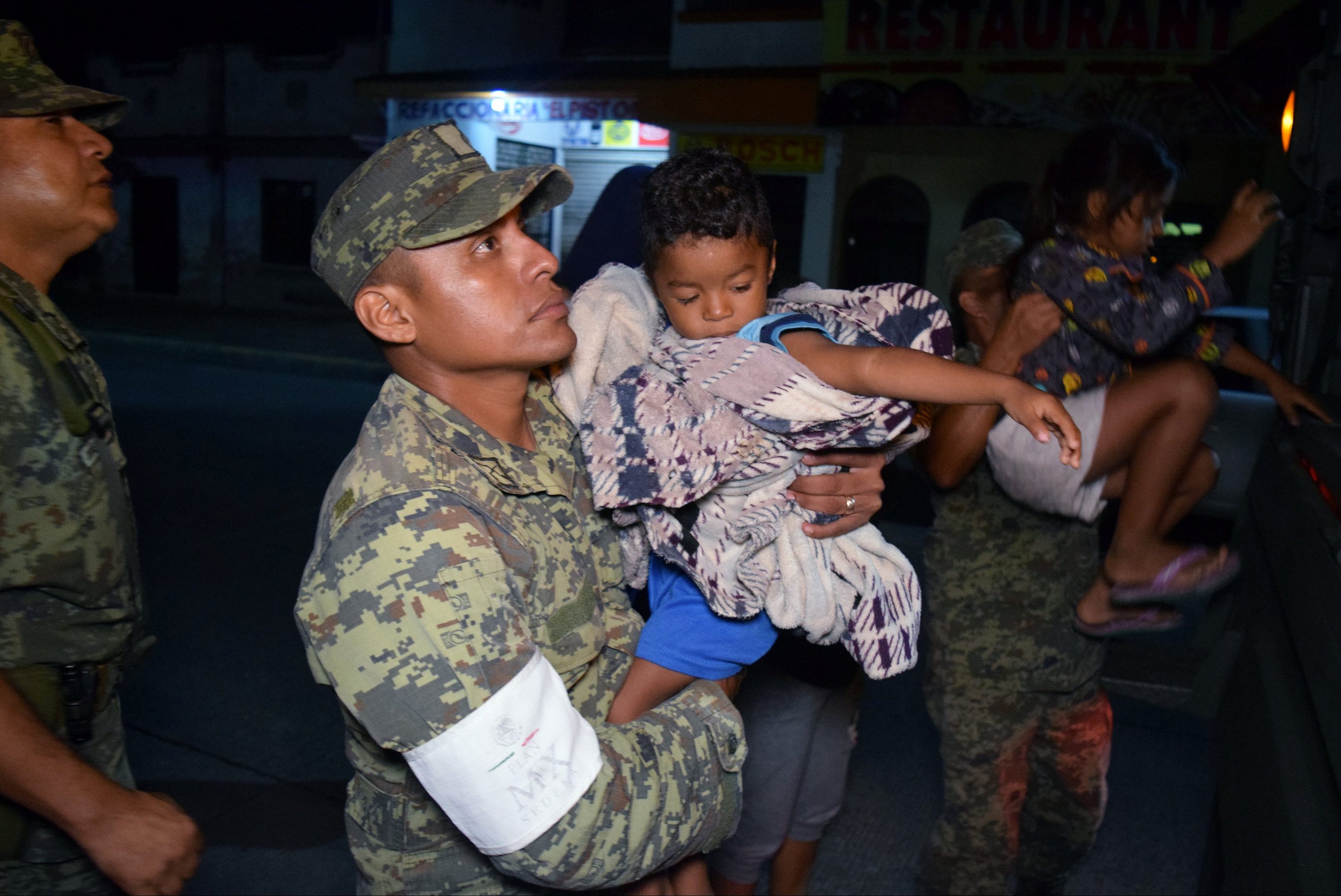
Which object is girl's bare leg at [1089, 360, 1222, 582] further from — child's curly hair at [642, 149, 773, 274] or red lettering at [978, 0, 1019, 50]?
red lettering at [978, 0, 1019, 50]

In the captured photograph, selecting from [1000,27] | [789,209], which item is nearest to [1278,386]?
[1000,27]

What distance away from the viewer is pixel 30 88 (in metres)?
2.01

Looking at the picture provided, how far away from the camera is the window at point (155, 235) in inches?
853

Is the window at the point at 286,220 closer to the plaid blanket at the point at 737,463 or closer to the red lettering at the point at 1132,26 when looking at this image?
the red lettering at the point at 1132,26

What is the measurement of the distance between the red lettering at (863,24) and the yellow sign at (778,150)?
1441mm

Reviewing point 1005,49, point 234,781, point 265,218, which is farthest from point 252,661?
point 265,218

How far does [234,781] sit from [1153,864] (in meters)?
3.08

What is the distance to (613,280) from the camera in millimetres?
2037

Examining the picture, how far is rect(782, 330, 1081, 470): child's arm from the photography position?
1.56m

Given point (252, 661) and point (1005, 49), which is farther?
point (1005, 49)

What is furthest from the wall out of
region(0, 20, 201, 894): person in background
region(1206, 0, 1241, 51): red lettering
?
region(0, 20, 201, 894): person in background

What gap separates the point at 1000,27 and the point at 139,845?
12415 mm

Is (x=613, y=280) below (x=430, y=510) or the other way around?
the other way around

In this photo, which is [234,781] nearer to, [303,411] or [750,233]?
[750,233]
